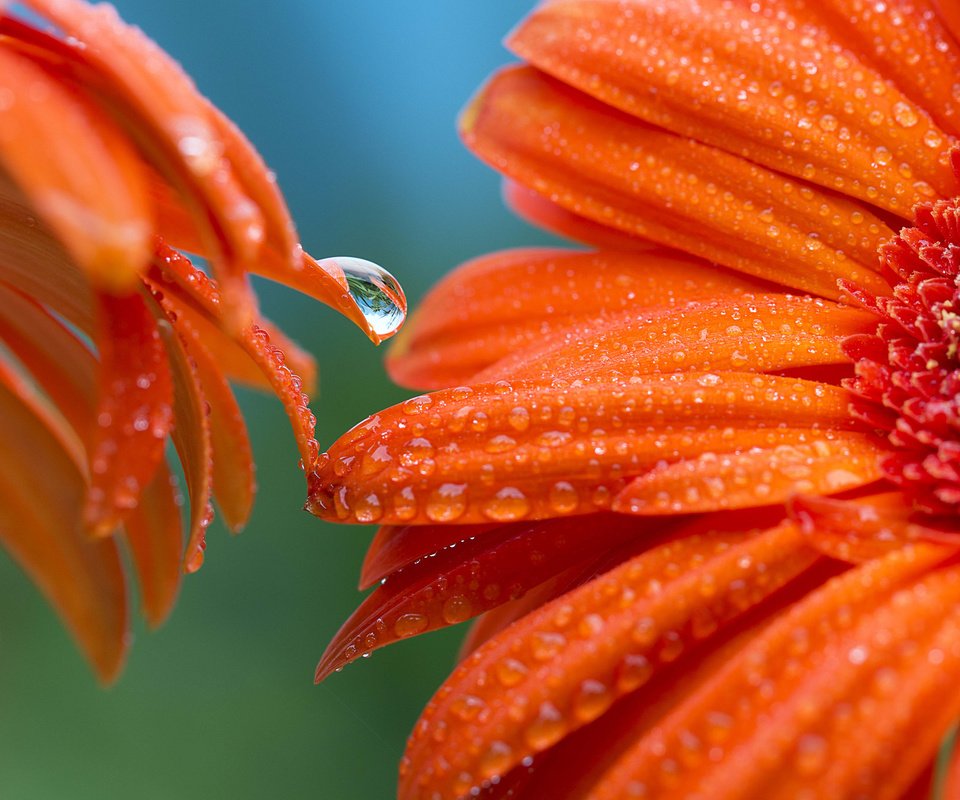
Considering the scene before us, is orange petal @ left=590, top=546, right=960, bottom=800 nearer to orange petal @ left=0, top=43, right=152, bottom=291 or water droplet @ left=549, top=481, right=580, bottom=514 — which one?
water droplet @ left=549, top=481, right=580, bottom=514

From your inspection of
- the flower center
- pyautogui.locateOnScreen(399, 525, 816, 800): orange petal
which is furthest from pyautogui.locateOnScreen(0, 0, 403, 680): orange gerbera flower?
the flower center

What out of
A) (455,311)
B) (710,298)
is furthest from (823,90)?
(455,311)

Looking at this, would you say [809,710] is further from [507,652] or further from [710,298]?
[710,298]

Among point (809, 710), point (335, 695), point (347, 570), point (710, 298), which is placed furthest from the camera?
point (347, 570)

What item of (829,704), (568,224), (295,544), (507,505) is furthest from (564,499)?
(295,544)

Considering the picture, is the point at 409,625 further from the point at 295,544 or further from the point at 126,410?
the point at 295,544

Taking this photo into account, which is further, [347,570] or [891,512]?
[347,570]
